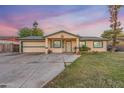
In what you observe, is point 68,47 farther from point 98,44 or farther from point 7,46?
point 7,46

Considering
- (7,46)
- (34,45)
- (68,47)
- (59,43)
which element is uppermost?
(59,43)

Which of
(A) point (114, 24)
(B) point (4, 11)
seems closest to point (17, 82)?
(B) point (4, 11)

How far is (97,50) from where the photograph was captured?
2734cm

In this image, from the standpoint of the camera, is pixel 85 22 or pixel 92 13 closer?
pixel 92 13

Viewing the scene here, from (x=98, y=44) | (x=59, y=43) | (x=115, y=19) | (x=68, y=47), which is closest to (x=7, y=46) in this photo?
(x=59, y=43)

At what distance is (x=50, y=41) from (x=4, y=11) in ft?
30.3

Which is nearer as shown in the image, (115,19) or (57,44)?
(57,44)

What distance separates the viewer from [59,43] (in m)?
26.6

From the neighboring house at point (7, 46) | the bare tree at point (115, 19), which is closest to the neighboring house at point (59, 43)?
the bare tree at point (115, 19)

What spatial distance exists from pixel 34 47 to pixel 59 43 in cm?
292

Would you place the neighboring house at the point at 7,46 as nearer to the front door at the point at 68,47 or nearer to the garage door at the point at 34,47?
the garage door at the point at 34,47

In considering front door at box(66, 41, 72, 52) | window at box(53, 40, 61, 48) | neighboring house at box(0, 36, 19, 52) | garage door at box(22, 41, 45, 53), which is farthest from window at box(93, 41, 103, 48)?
neighboring house at box(0, 36, 19, 52)
